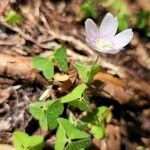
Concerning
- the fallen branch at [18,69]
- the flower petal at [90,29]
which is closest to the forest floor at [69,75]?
the fallen branch at [18,69]

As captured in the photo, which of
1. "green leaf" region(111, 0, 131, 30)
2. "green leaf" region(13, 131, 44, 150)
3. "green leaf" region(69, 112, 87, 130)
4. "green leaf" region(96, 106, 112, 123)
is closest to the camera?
"green leaf" region(13, 131, 44, 150)

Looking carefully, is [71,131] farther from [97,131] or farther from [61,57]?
[61,57]

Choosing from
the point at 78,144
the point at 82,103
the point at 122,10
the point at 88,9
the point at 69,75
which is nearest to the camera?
the point at 78,144

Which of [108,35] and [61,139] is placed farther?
[108,35]

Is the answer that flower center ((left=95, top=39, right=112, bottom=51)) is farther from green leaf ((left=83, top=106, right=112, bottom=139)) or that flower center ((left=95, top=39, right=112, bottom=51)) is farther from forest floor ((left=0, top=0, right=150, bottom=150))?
green leaf ((left=83, top=106, right=112, bottom=139))

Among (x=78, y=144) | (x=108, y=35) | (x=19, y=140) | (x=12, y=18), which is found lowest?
(x=19, y=140)

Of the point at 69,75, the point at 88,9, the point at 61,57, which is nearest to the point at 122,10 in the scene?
the point at 88,9

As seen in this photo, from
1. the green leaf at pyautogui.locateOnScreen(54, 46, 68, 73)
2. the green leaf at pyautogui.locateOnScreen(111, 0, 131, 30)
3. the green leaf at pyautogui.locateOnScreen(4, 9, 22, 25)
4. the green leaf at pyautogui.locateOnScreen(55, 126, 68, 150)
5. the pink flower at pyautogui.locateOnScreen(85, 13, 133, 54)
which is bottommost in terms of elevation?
the green leaf at pyautogui.locateOnScreen(55, 126, 68, 150)

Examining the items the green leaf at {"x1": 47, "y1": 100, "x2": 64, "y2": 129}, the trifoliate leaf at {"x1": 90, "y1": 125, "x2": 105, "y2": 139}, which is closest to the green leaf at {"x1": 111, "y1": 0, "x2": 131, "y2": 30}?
the trifoliate leaf at {"x1": 90, "y1": 125, "x2": 105, "y2": 139}
